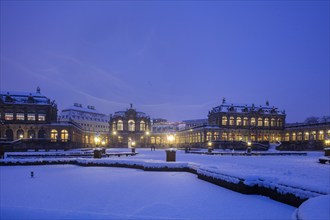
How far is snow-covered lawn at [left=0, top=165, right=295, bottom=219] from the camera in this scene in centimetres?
1174

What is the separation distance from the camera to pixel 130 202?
13.9m

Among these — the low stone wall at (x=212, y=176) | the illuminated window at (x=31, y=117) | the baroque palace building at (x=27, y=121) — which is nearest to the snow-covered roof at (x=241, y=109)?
the baroque palace building at (x=27, y=121)

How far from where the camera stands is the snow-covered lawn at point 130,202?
11742 millimetres

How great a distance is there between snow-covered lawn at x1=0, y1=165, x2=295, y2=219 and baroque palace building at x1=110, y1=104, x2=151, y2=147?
92.3m

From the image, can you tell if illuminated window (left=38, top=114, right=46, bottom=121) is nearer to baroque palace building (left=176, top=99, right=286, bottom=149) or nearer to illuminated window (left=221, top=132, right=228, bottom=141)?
baroque palace building (left=176, top=99, right=286, bottom=149)

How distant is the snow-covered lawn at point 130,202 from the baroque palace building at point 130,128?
92.3 metres

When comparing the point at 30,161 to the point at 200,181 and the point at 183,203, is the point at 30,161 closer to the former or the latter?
the point at 200,181

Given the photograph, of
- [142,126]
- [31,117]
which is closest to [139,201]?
[31,117]

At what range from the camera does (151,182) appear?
20.1 meters

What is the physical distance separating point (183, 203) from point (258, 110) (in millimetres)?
93375

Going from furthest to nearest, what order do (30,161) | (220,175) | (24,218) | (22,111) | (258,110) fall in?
(258,110) → (22,111) → (30,161) → (220,175) → (24,218)

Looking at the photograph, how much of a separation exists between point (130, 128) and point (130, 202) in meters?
100

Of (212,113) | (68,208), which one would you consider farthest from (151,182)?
(212,113)

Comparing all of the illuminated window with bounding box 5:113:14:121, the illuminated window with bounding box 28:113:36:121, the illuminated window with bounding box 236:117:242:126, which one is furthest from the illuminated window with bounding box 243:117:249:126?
the illuminated window with bounding box 5:113:14:121
